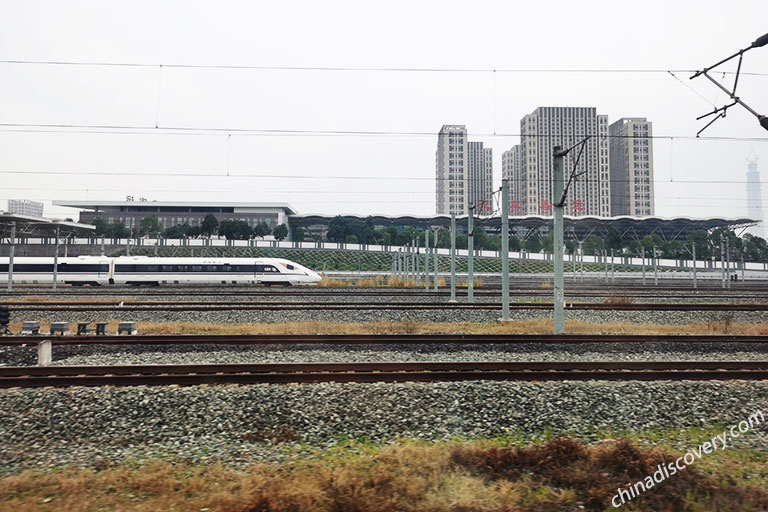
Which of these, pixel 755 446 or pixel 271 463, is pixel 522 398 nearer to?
pixel 755 446

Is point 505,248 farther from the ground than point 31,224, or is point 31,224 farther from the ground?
point 31,224

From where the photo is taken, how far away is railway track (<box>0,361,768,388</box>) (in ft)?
31.8

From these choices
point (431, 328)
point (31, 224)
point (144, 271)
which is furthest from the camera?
point (144, 271)

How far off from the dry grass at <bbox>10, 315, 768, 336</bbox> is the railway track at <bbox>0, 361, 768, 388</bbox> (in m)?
6.38

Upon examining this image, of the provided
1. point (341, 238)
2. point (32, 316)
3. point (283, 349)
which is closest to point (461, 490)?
point (283, 349)

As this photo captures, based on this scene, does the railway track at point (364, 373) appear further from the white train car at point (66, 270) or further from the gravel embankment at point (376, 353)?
the white train car at point (66, 270)

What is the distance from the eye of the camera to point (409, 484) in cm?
548

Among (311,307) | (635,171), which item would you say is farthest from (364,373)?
(635,171)

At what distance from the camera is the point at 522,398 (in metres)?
8.61

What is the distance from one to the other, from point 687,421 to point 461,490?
4.76 m

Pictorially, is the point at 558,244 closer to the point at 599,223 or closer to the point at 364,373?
the point at 364,373

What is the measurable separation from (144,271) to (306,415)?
43.7 meters

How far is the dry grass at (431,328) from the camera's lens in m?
17.7

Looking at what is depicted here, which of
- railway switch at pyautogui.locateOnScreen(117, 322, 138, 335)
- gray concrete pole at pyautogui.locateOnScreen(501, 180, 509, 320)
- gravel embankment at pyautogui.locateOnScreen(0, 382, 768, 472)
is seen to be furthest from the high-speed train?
gravel embankment at pyautogui.locateOnScreen(0, 382, 768, 472)
